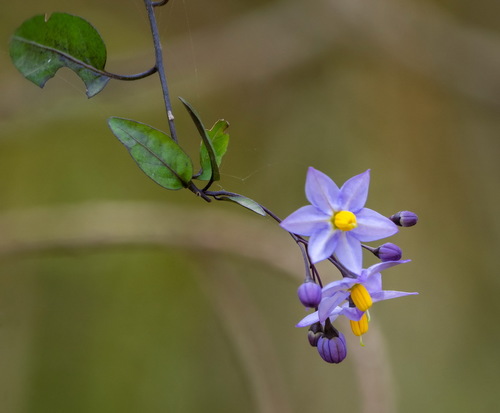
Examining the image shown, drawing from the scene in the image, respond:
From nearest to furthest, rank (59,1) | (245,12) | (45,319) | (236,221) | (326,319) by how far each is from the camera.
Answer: (326,319)
(236,221)
(59,1)
(45,319)
(245,12)

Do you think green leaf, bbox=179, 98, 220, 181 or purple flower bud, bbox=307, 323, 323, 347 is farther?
purple flower bud, bbox=307, 323, 323, 347

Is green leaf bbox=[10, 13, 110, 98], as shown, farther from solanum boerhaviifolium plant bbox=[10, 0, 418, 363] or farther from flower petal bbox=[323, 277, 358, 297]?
flower petal bbox=[323, 277, 358, 297]

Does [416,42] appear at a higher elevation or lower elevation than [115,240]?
higher

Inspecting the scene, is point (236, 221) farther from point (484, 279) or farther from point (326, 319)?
point (484, 279)

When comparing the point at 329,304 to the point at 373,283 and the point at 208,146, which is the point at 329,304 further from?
the point at 208,146

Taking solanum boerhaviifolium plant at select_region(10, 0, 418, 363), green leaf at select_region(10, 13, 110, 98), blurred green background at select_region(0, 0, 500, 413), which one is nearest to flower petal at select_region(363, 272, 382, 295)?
solanum boerhaviifolium plant at select_region(10, 0, 418, 363)

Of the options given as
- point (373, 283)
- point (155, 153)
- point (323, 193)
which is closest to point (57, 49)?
point (155, 153)

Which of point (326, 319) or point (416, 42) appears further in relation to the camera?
point (416, 42)

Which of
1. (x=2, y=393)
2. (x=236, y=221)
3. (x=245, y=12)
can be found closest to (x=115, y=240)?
(x=236, y=221)
